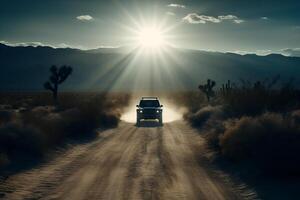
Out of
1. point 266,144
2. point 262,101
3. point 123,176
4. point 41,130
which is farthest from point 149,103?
point 266,144

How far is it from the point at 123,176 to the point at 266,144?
14.1 feet

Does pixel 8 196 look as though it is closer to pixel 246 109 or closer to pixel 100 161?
pixel 100 161

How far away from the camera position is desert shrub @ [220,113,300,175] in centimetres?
1344

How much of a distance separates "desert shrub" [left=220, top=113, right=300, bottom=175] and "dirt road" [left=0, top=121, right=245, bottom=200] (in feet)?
4.22

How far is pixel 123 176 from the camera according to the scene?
1455 cm

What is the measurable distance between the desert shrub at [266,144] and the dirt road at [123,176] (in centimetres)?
129

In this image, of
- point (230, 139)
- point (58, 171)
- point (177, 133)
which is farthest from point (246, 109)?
point (58, 171)

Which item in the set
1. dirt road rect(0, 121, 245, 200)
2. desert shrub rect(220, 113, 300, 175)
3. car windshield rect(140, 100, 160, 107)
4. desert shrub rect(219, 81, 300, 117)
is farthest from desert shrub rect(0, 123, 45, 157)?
car windshield rect(140, 100, 160, 107)

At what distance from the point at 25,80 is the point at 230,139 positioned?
17501 centimetres

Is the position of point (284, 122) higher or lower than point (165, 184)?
higher

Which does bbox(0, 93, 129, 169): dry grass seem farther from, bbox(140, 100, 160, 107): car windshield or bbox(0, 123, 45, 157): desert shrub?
bbox(140, 100, 160, 107): car windshield

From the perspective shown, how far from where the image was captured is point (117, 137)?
86.9 feet

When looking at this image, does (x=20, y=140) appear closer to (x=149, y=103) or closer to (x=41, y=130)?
(x=41, y=130)

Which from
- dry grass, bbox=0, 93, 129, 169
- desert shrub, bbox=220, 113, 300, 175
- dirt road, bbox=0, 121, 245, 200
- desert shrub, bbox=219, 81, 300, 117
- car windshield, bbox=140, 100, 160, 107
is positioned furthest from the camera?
car windshield, bbox=140, 100, 160, 107
